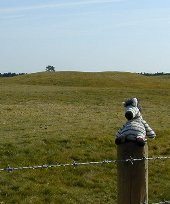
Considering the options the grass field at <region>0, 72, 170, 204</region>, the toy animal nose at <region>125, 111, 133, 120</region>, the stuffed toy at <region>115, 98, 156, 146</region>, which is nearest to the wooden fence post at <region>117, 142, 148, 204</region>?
the stuffed toy at <region>115, 98, 156, 146</region>

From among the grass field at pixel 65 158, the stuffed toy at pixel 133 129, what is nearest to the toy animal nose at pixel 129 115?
the stuffed toy at pixel 133 129

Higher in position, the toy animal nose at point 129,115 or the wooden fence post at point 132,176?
the toy animal nose at point 129,115

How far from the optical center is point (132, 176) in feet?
18.4

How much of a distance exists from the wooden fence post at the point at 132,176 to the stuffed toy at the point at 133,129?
0.09 metres

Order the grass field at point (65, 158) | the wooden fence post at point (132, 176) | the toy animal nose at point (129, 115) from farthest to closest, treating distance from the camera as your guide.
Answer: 1. the grass field at point (65, 158)
2. the toy animal nose at point (129, 115)
3. the wooden fence post at point (132, 176)

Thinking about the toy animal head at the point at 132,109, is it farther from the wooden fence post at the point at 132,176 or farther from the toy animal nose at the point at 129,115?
the wooden fence post at the point at 132,176

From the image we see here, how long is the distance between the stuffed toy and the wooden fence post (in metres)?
0.09

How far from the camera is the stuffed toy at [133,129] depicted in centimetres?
579

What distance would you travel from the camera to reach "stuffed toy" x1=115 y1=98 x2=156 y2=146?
19.0ft

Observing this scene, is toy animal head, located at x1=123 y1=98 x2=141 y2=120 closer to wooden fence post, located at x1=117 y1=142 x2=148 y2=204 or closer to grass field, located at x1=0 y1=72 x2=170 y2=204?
wooden fence post, located at x1=117 y1=142 x2=148 y2=204

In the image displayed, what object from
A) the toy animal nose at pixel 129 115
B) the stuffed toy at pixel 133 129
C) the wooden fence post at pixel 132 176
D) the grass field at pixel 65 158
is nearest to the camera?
the wooden fence post at pixel 132 176

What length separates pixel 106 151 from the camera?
1499cm

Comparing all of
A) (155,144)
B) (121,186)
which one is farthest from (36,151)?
(121,186)

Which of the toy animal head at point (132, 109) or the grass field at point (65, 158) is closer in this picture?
the toy animal head at point (132, 109)
